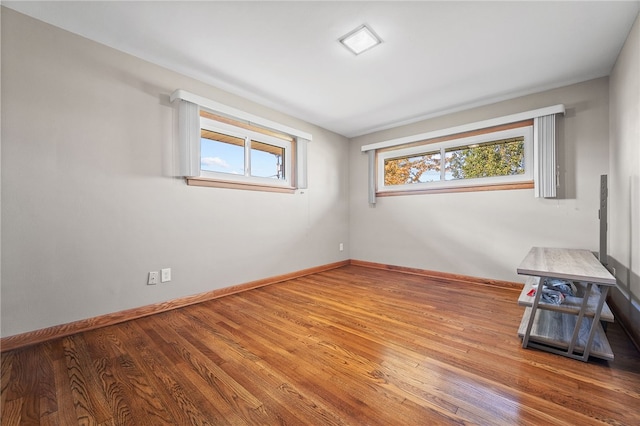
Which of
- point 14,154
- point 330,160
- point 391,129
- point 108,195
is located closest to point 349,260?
point 330,160

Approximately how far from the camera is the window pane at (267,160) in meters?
3.43

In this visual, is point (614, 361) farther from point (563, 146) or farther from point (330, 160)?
point (330, 160)

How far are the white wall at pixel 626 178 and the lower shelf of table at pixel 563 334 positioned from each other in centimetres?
32

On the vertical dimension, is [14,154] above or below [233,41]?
below

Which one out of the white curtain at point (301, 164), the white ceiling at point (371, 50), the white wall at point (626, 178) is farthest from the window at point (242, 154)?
the white wall at point (626, 178)

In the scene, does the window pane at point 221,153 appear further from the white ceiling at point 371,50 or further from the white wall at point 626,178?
the white wall at point 626,178

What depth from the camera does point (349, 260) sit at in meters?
4.82

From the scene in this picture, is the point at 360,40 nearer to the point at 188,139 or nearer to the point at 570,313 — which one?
the point at 188,139

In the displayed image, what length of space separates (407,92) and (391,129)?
119 centimetres

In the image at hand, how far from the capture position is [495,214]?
10.9ft

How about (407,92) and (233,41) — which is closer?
(233,41)

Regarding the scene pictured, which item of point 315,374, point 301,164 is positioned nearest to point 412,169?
point 301,164

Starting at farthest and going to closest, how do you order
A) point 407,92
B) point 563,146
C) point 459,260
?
point 459,260 < point 407,92 < point 563,146

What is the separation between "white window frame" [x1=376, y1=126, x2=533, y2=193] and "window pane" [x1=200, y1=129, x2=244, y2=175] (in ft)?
7.67
